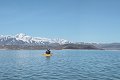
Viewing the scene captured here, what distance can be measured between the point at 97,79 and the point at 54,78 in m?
6.72

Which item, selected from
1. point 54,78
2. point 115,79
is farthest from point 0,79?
point 115,79

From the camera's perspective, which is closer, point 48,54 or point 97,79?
point 97,79

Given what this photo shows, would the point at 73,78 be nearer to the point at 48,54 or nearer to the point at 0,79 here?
the point at 0,79

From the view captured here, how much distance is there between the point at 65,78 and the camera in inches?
1591

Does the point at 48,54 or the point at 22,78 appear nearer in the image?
the point at 22,78

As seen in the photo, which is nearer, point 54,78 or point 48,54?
point 54,78

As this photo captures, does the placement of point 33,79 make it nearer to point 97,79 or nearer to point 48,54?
point 97,79

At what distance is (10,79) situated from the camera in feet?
127

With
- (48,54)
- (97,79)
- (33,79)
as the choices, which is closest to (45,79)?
(33,79)

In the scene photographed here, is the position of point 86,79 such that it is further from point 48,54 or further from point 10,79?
point 48,54

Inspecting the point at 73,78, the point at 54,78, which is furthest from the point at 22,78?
the point at 73,78

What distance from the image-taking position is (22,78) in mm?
39812

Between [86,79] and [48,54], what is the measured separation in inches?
2894

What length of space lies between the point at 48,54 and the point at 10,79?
243 feet
